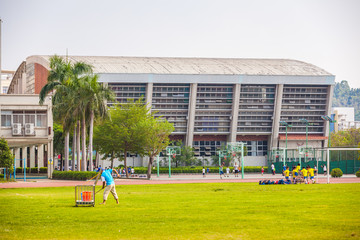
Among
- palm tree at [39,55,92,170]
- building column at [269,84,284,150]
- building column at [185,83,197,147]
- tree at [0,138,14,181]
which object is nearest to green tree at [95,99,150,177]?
palm tree at [39,55,92,170]

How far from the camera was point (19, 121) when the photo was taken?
2591 inches

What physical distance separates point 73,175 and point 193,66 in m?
52.1

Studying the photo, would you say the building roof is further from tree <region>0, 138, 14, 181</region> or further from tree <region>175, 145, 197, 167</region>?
tree <region>0, 138, 14, 181</region>

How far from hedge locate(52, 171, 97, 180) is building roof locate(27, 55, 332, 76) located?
39395 mm

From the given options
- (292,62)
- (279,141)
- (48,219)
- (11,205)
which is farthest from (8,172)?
(292,62)

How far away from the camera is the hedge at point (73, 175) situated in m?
58.4

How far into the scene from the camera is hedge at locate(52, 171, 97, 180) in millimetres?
58406

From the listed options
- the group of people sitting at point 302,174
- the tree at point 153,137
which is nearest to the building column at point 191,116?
the tree at point 153,137

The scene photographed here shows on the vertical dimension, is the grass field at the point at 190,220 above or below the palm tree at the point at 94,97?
below

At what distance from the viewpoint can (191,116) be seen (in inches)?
4119

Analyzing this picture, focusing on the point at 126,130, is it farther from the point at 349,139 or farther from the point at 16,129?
the point at 349,139

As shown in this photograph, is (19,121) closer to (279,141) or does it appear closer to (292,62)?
(279,141)

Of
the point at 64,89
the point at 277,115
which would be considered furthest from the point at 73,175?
the point at 277,115

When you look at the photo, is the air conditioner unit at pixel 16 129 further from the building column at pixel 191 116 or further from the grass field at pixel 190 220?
the building column at pixel 191 116
